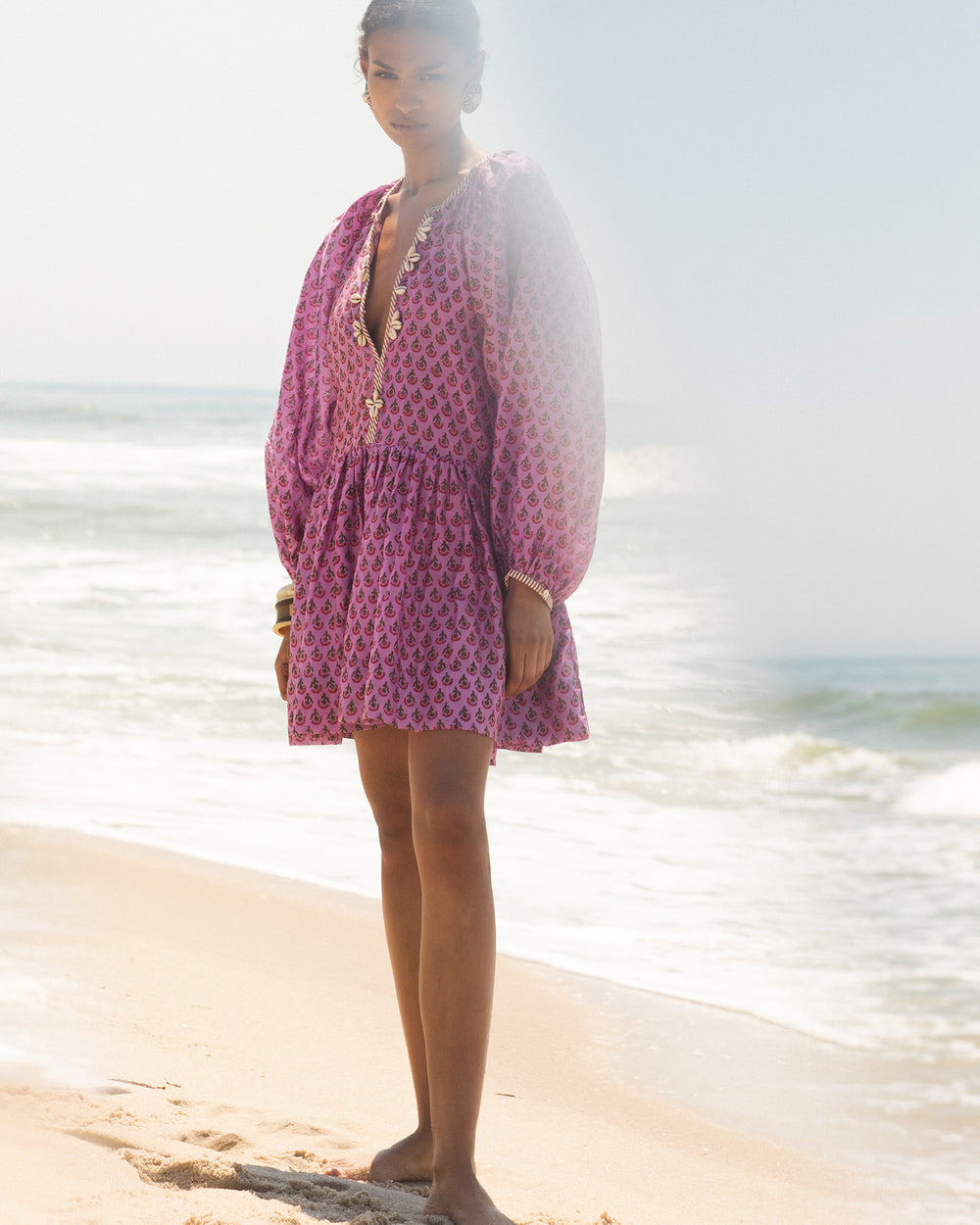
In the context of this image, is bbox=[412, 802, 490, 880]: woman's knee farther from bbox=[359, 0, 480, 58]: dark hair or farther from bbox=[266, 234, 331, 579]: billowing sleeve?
bbox=[359, 0, 480, 58]: dark hair

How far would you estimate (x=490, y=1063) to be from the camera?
3.07 meters

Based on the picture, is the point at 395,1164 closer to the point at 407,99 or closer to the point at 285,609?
the point at 285,609

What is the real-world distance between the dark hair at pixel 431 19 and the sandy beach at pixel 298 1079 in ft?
5.57

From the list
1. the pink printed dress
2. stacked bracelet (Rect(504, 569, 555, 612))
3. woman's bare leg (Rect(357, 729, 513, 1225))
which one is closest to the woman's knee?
woman's bare leg (Rect(357, 729, 513, 1225))

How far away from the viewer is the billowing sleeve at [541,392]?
6.88 feet

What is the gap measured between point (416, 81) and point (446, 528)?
67 centimetres

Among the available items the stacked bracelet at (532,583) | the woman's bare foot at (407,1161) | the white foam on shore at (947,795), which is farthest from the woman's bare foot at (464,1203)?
the white foam on shore at (947,795)

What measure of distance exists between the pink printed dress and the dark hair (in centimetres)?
19

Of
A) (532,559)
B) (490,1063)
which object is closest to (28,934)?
(490,1063)

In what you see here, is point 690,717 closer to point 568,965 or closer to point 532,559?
point 568,965

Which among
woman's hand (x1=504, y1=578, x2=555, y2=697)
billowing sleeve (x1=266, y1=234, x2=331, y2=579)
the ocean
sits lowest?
the ocean

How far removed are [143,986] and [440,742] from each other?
1367 mm

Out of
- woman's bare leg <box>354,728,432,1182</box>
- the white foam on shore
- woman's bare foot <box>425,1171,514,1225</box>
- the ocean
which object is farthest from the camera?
the white foam on shore

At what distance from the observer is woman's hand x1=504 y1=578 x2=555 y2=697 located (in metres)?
2.11
